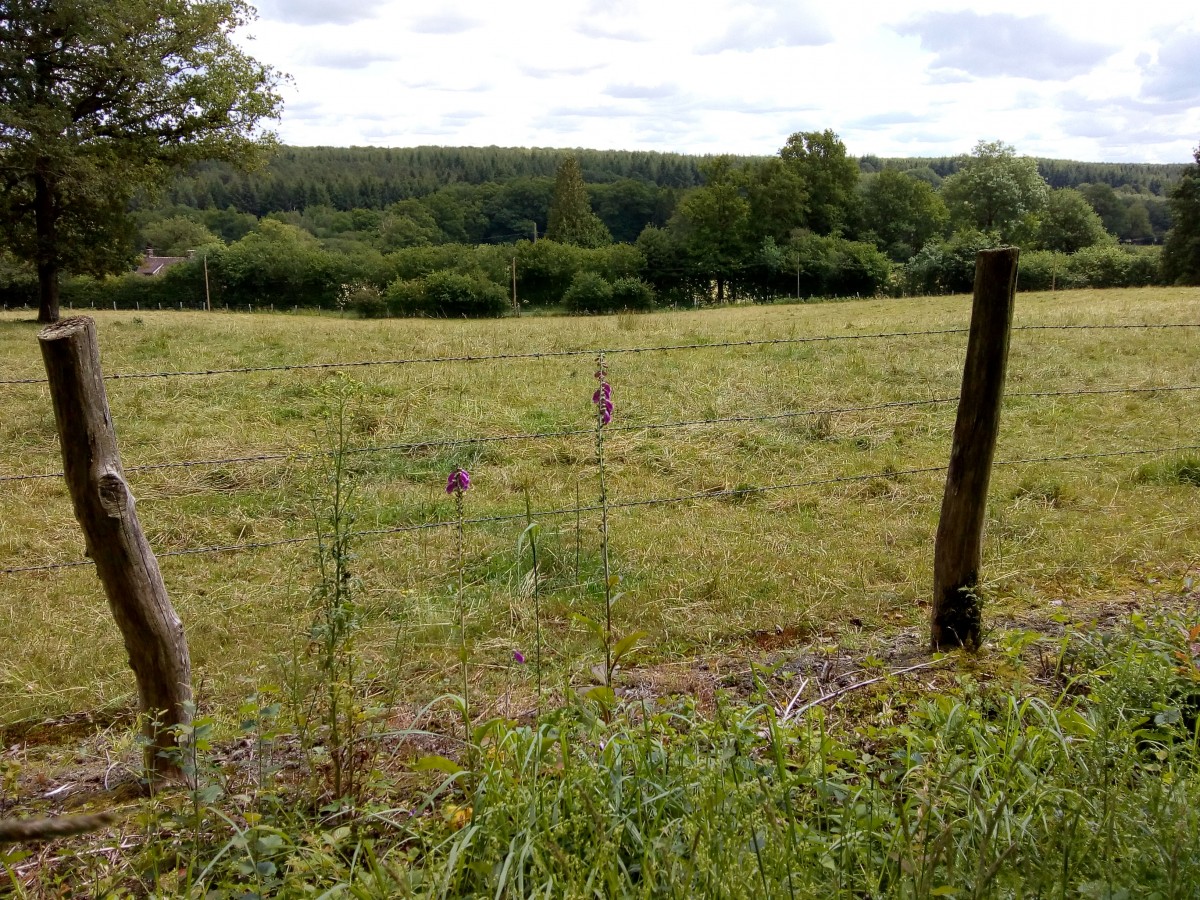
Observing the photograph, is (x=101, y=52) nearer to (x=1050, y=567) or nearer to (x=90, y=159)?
(x=90, y=159)

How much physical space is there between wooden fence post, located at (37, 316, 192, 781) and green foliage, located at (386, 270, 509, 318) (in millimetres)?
49445

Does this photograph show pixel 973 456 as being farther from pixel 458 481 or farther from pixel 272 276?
pixel 272 276

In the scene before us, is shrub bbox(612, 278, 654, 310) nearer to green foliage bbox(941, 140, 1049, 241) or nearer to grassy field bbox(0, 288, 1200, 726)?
green foliage bbox(941, 140, 1049, 241)

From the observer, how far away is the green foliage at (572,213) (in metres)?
92.0

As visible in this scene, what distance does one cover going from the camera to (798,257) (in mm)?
62344

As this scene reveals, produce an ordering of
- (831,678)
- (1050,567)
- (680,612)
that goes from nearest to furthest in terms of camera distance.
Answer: (831,678), (680,612), (1050,567)

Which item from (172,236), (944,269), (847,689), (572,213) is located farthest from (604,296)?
(172,236)

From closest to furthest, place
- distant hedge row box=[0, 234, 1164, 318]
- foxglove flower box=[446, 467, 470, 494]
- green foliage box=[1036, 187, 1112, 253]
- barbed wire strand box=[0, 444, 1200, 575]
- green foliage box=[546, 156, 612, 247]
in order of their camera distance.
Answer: foxglove flower box=[446, 467, 470, 494]
barbed wire strand box=[0, 444, 1200, 575]
distant hedge row box=[0, 234, 1164, 318]
green foliage box=[1036, 187, 1112, 253]
green foliage box=[546, 156, 612, 247]

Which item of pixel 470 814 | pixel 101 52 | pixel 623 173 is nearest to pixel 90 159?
pixel 101 52

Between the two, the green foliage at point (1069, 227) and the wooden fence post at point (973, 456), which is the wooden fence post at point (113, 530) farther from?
the green foliage at point (1069, 227)

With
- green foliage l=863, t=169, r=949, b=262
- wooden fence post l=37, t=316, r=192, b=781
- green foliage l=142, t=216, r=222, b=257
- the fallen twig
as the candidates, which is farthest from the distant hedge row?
the fallen twig

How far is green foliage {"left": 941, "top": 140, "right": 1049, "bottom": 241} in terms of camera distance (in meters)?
68.4

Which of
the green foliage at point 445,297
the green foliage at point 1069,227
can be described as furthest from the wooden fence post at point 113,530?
the green foliage at point 1069,227

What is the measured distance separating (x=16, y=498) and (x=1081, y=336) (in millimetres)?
17410
